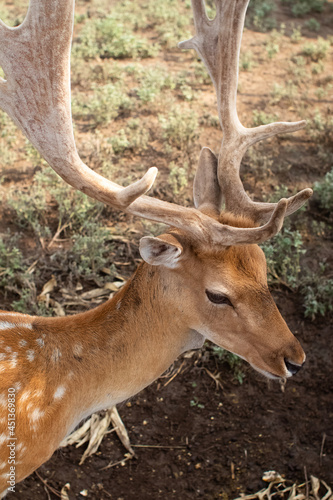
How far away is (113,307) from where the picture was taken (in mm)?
2918

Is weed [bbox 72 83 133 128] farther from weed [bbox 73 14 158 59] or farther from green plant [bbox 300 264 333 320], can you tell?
green plant [bbox 300 264 333 320]

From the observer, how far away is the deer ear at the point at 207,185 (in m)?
3.20

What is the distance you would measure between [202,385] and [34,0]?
2.99 m

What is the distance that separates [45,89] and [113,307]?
1.21 metres

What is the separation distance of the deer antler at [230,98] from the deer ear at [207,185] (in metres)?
0.07

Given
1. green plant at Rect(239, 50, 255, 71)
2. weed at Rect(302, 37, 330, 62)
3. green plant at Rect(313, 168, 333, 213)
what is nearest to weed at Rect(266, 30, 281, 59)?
green plant at Rect(239, 50, 255, 71)

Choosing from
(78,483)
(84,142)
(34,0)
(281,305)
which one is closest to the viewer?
(34,0)

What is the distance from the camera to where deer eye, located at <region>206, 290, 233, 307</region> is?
2756 millimetres

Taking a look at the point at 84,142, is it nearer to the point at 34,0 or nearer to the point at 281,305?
the point at 281,305

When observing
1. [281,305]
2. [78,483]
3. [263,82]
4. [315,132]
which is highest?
[263,82]

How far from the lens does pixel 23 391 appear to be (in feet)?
8.66

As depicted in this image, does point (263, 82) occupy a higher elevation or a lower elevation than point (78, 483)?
higher

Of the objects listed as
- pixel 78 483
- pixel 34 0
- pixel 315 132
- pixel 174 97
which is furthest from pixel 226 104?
pixel 174 97

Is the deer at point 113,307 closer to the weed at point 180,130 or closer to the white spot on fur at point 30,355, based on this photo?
the white spot on fur at point 30,355
